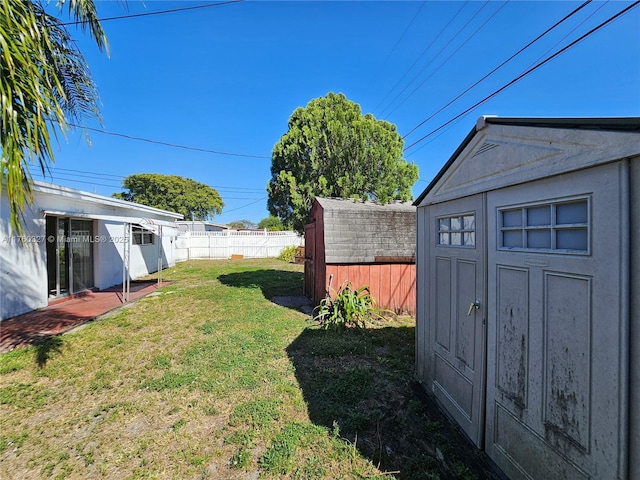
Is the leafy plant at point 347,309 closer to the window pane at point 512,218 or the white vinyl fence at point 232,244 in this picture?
the window pane at point 512,218

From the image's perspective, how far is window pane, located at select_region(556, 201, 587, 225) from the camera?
65.6 inches

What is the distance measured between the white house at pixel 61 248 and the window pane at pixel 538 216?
7488 mm

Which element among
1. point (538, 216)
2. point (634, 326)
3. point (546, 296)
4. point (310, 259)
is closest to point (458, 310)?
point (546, 296)

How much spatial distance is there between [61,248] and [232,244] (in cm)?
1347

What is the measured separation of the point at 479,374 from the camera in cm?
249

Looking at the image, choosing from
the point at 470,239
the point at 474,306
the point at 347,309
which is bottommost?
the point at 347,309

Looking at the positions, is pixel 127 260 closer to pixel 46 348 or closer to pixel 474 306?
pixel 46 348

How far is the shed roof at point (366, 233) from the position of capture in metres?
6.78

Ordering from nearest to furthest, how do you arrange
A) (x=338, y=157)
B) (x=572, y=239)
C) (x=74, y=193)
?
(x=572, y=239), (x=74, y=193), (x=338, y=157)

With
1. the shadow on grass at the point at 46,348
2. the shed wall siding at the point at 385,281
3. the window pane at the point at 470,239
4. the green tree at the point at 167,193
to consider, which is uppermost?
the green tree at the point at 167,193

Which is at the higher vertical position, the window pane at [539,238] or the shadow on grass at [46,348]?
the window pane at [539,238]

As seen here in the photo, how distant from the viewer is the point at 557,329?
177cm

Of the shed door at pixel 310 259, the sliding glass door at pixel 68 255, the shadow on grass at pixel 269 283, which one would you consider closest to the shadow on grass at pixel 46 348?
the sliding glass door at pixel 68 255

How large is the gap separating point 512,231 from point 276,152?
8.31m
